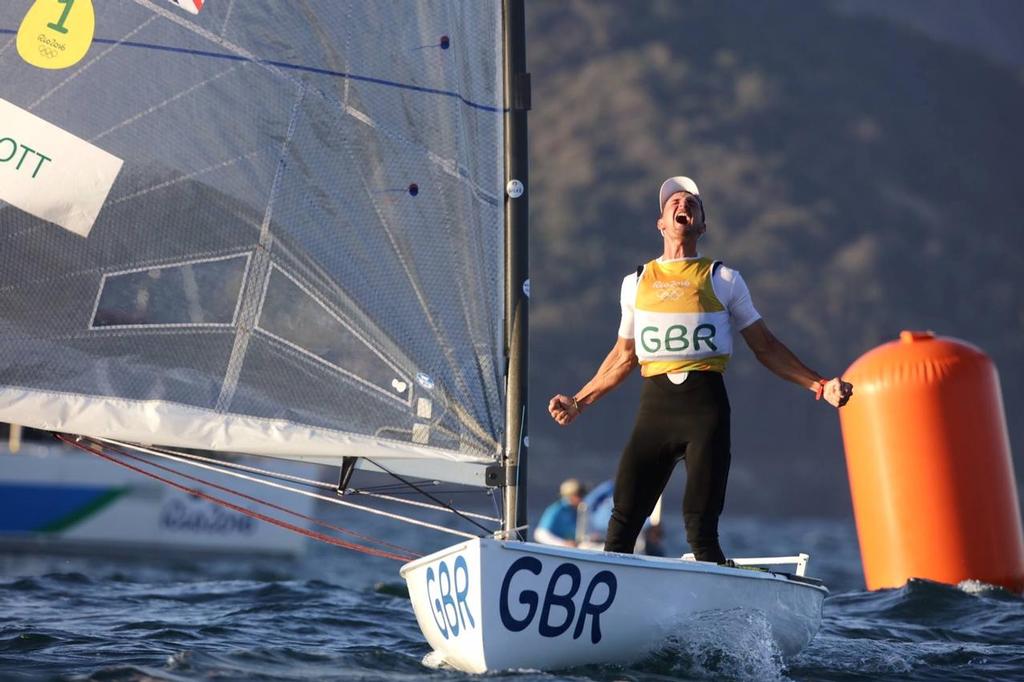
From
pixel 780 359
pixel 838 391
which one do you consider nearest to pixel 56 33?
pixel 780 359

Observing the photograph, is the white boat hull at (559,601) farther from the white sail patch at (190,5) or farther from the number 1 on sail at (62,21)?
the number 1 on sail at (62,21)

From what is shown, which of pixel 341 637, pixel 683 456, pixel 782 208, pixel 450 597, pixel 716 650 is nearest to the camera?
pixel 450 597

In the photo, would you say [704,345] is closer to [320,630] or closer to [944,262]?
[320,630]

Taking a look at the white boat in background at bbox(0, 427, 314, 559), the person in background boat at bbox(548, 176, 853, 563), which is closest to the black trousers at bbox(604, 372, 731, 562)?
the person in background boat at bbox(548, 176, 853, 563)

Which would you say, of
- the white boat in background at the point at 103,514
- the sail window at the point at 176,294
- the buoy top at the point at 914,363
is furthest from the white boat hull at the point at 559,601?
the white boat in background at the point at 103,514

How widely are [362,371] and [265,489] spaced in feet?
42.2

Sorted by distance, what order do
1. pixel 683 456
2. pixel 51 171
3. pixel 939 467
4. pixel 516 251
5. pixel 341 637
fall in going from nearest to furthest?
1. pixel 683 456
2. pixel 51 171
3. pixel 516 251
4. pixel 341 637
5. pixel 939 467

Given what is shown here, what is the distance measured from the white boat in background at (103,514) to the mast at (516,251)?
40.2 feet

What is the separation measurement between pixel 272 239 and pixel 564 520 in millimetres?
7325

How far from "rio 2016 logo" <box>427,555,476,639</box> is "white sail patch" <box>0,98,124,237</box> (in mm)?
2339

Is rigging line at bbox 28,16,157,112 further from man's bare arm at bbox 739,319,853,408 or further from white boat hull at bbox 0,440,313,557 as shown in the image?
white boat hull at bbox 0,440,313,557

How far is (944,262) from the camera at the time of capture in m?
127

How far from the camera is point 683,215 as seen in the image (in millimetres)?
5832

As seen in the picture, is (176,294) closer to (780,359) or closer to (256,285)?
(256,285)
